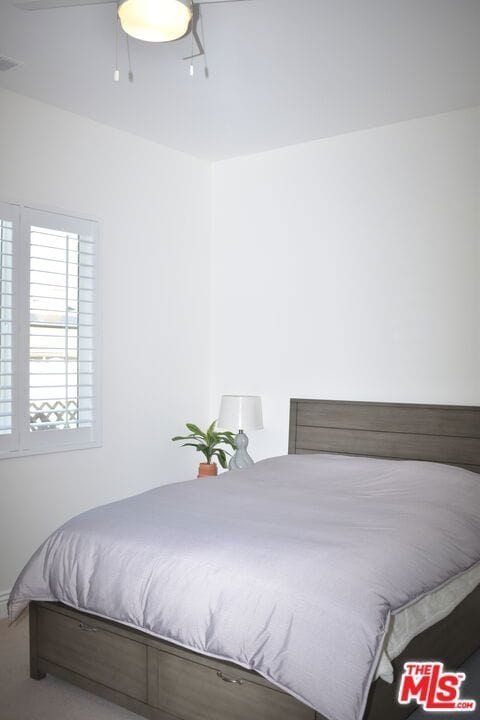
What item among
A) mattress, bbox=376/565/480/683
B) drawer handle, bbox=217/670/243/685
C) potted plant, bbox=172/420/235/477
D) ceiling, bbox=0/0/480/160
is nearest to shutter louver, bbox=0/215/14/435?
ceiling, bbox=0/0/480/160

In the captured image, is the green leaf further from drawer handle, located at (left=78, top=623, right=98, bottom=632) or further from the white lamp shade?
drawer handle, located at (left=78, top=623, right=98, bottom=632)

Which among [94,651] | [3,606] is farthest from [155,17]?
[3,606]

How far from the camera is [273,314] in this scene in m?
4.80

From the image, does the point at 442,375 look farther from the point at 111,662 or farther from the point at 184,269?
the point at 111,662

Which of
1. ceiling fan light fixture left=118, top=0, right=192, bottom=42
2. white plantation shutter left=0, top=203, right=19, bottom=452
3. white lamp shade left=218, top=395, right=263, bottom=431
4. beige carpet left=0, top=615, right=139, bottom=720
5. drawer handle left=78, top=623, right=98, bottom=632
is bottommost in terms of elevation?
beige carpet left=0, top=615, right=139, bottom=720

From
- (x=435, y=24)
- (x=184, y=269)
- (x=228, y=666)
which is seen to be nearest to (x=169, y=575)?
(x=228, y=666)

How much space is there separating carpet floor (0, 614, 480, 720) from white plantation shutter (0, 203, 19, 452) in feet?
3.93

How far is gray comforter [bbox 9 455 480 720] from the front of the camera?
6.80 feet

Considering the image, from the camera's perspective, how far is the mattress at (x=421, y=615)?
6.94ft

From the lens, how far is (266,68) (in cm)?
342

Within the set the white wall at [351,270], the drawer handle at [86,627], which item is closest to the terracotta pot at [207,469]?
the white wall at [351,270]

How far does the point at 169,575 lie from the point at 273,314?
2.64 meters

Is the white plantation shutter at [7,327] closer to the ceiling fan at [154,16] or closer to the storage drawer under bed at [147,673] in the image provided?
the storage drawer under bed at [147,673]

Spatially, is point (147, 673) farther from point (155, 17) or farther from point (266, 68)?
point (266, 68)
